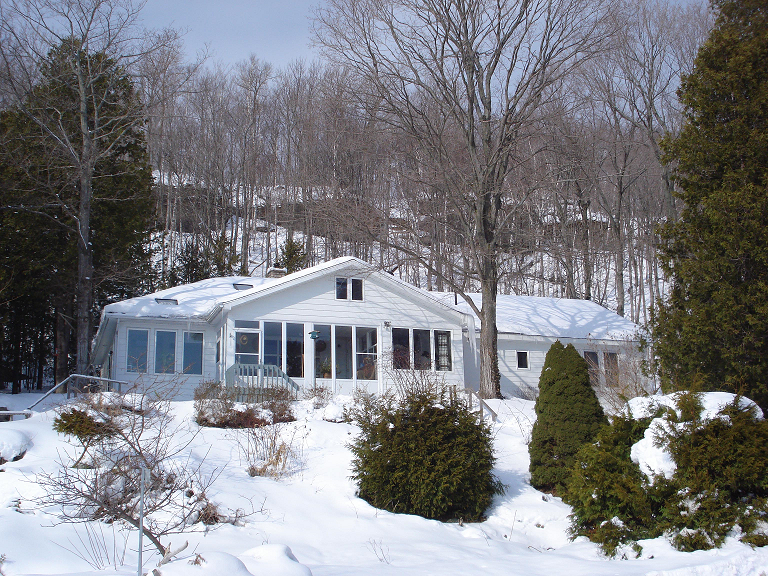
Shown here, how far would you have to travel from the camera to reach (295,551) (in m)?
7.45

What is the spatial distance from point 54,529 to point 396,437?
439cm

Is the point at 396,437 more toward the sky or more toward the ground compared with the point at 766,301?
more toward the ground

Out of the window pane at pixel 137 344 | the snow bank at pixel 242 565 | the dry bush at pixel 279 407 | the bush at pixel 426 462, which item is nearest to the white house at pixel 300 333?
the window pane at pixel 137 344

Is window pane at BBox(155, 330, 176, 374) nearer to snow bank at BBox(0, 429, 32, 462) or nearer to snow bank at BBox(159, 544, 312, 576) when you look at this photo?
snow bank at BBox(0, 429, 32, 462)

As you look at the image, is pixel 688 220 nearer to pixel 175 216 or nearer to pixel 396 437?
pixel 396 437

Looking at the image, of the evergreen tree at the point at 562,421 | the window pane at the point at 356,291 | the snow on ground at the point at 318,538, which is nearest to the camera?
the snow on ground at the point at 318,538

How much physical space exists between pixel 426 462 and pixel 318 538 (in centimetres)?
187

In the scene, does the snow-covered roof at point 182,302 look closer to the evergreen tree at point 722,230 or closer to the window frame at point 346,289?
the window frame at point 346,289

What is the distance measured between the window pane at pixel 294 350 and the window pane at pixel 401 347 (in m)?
2.86

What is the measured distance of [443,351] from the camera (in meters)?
21.7

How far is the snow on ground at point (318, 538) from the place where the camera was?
6.48 m

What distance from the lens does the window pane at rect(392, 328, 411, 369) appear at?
2033cm

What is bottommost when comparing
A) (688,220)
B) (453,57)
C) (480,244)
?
(688,220)

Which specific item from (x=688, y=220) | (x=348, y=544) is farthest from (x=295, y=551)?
(x=688, y=220)
